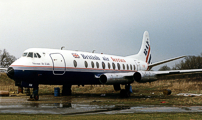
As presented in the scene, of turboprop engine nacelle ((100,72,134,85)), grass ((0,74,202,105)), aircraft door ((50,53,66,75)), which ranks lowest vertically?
grass ((0,74,202,105))

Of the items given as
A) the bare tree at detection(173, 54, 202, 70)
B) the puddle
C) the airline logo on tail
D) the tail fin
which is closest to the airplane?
the puddle

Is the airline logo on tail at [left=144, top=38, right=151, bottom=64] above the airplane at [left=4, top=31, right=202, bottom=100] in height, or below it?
above

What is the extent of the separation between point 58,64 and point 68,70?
3.39 feet

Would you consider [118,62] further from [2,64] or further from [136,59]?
[2,64]

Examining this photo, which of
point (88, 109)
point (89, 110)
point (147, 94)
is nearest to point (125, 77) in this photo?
point (147, 94)

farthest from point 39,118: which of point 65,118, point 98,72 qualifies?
point 98,72

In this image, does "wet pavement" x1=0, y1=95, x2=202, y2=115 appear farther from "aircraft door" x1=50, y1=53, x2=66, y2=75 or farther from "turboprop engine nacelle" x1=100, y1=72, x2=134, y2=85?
"turboprop engine nacelle" x1=100, y1=72, x2=134, y2=85

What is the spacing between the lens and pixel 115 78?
2056cm

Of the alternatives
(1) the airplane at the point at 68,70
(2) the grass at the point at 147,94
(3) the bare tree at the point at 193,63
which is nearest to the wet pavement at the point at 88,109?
(2) the grass at the point at 147,94

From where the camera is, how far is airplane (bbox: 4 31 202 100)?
17.0 metres

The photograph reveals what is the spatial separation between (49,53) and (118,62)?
882 centimetres

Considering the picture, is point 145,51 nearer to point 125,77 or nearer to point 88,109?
point 125,77

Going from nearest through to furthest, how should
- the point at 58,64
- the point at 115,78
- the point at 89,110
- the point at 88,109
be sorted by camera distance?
the point at 89,110 < the point at 88,109 < the point at 58,64 < the point at 115,78

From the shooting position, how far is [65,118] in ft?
30.9
